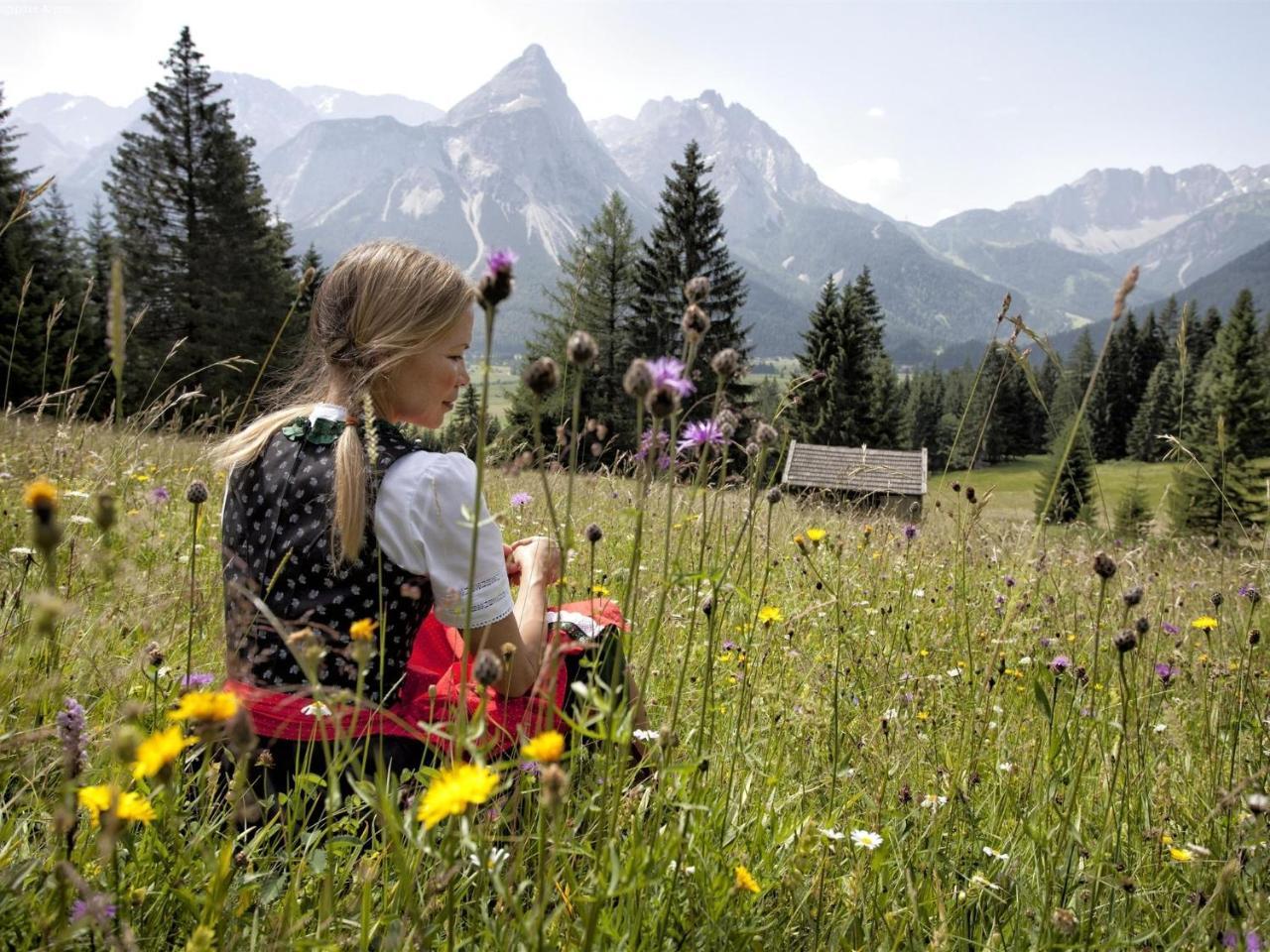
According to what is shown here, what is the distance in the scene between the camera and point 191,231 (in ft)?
75.6

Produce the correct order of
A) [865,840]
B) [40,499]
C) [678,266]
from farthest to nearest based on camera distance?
[678,266]
[865,840]
[40,499]

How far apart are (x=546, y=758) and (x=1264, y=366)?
5803 cm

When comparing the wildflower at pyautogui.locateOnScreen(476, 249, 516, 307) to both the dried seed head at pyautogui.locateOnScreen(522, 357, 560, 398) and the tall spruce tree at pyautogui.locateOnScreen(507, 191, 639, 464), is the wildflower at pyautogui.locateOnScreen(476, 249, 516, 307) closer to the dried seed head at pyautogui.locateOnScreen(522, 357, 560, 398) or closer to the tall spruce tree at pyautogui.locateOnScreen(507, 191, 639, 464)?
the dried seed head at pyautogui.locateOnScreen(522, 357, 560, 398)

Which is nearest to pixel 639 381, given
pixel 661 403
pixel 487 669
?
pixel 661 403

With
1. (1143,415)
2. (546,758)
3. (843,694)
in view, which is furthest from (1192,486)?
(1143,415)

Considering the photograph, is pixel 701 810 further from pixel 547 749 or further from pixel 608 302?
pixel 608 302

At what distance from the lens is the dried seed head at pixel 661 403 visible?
40.6 inches

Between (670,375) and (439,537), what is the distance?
71cm

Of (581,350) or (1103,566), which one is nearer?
(581,350)

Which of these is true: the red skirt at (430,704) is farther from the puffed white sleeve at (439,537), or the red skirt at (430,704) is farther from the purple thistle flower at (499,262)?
the purple thistle flower at (499,262)

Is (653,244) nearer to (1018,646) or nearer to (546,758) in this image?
(1018,646)

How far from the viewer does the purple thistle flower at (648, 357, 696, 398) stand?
1117 millimetres

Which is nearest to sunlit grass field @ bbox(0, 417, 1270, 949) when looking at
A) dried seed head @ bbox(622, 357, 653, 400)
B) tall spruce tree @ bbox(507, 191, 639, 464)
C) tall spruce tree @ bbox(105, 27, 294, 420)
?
dried seed head @ bbox(622, 357, 653, 400)

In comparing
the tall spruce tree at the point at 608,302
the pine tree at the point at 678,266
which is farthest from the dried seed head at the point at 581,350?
the pine tree at the point at 678,266
